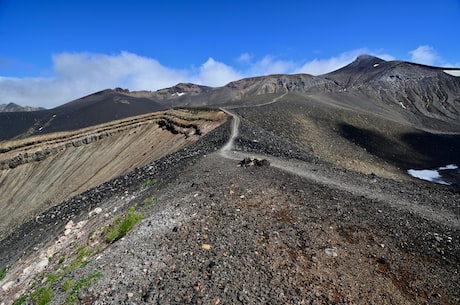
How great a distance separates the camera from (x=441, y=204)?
42.2ft

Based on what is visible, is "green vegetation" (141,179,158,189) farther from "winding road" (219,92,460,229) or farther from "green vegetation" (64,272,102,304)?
"green vegetation" (64,272,102,304)

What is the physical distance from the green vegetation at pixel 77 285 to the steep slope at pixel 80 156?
2094cm

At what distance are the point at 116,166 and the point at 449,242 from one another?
2816 centimetres

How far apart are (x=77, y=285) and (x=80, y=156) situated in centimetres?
3540

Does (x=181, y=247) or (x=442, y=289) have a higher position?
(x=181, y=247)

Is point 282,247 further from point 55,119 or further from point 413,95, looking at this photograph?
point 55,119

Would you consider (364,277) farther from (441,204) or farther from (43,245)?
(43,245)

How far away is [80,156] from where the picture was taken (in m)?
39.9

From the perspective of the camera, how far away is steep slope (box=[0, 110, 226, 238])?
29.8m

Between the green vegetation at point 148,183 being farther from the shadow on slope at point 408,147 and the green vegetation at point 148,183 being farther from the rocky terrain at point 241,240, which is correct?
the shadow on slope at point 408,147

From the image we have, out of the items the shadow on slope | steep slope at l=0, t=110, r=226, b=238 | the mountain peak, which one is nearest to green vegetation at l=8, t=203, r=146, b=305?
steep slope at l=0, t=110, r=226, b=238

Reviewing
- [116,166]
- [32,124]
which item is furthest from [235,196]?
[32,124]

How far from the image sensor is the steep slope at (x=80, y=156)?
29.8m

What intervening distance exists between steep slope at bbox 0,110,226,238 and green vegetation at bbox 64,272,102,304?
20943mm
